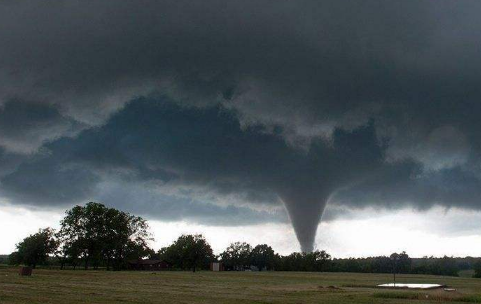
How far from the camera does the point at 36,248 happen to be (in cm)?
15400

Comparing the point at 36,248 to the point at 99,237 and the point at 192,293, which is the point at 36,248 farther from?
the point at 192,293

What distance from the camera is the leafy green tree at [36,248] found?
154 metres

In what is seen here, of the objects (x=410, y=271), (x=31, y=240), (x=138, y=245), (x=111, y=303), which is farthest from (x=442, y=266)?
(x=111, y=303)

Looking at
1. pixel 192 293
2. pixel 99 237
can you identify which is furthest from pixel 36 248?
pixel 192 293

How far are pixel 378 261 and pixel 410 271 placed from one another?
12.9m

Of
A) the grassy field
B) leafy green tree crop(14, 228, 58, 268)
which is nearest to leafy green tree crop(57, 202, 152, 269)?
leafy green tree crop(14, 228, 58, 268)

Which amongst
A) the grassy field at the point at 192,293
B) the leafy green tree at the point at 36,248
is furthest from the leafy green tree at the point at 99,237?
the grassy field at the point at 192,293

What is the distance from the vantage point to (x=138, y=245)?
163750 millimetres

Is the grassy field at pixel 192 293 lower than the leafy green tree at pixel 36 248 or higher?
lower

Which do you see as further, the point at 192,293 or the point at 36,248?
the point at 36,248

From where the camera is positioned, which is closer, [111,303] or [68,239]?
[111,303]

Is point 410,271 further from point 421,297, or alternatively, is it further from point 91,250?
point 421,297

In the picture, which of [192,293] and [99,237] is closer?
[192,293]

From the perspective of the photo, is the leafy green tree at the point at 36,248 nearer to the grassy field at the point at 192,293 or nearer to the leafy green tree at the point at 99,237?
the leafy green tree at the point at 99,237
